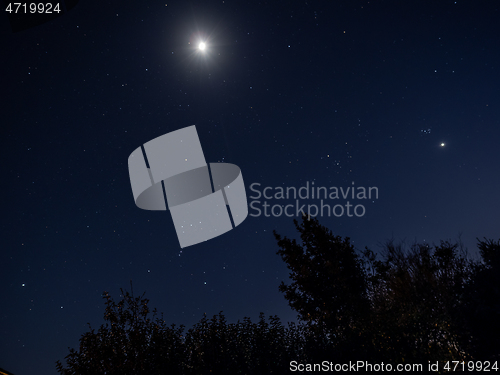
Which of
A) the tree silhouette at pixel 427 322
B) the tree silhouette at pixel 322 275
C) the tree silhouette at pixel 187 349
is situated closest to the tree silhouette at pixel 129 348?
the tree silhouette at pixel 187 349

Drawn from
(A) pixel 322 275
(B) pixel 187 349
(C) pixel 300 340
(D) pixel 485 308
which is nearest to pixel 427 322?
(D) pixel 485 308

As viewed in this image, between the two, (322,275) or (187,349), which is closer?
(187,349)

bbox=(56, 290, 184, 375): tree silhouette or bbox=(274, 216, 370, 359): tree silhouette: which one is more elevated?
bbox=(274, 216, 370, 359): tree silhouette

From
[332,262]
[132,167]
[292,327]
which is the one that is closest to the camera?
[292,327]

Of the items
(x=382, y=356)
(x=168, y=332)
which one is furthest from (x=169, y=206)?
(x=382, y=356)

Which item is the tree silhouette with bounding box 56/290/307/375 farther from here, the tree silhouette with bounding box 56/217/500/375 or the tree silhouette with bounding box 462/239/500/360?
the tree silhouette with bounding box 462/239/500/360

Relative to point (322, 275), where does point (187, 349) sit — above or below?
below

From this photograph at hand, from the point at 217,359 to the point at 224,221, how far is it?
5.88 metres

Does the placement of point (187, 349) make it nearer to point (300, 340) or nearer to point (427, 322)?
point (300, 340)

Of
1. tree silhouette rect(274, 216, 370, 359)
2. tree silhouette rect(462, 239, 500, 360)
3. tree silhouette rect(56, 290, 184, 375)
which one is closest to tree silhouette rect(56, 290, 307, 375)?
tree silhouette rect(56, 290, 184, 375)

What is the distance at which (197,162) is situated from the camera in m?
11.1

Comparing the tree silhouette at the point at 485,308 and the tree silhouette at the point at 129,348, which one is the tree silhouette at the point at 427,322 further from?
the tree silhouette at the point at 129,348

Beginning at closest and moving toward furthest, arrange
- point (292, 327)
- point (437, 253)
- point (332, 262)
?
point (292, 327)
point (437, 253)
point (332, 262)

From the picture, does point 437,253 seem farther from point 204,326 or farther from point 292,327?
point 204,326
